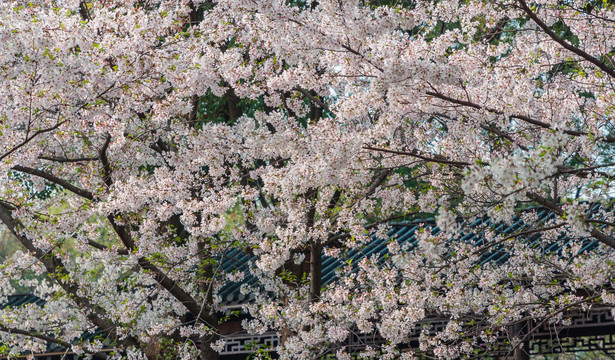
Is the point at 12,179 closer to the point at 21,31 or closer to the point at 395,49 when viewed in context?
the point at 21,31

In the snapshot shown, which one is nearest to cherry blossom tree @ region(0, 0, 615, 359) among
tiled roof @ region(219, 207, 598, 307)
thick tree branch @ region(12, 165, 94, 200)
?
thick tree branch @ region(12, 165, 94, 200)

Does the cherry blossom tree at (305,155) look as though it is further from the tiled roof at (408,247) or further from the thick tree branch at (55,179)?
the tiled roof at (408,247)

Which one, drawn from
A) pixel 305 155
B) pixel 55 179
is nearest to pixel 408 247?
pixel 305 155

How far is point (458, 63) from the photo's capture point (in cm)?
591

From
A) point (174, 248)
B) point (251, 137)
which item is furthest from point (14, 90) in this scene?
point (174, 248)

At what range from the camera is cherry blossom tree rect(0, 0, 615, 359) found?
→ 5746mm

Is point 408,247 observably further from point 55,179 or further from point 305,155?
point 55,179

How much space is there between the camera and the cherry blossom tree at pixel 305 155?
5746 mm

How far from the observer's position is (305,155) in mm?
7008

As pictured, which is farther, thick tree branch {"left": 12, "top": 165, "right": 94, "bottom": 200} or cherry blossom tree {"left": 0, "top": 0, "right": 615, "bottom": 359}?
thick tree branch {"left": 12, "top": 165, "right": 94, "bottom": 200}

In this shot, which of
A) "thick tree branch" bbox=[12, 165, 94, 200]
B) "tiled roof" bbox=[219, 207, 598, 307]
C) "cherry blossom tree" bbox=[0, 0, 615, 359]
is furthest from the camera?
"tiled roof" bbox=[219, 207, 598, 307]

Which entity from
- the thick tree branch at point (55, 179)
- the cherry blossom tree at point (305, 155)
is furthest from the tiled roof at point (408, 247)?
the thick tree branch at point (55, 179)

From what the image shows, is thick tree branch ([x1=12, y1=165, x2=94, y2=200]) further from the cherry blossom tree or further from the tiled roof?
the tiled roof

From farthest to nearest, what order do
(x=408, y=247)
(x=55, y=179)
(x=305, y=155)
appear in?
(x=408, y=247) → (x=55, y=179) → (x=305, y=155)
